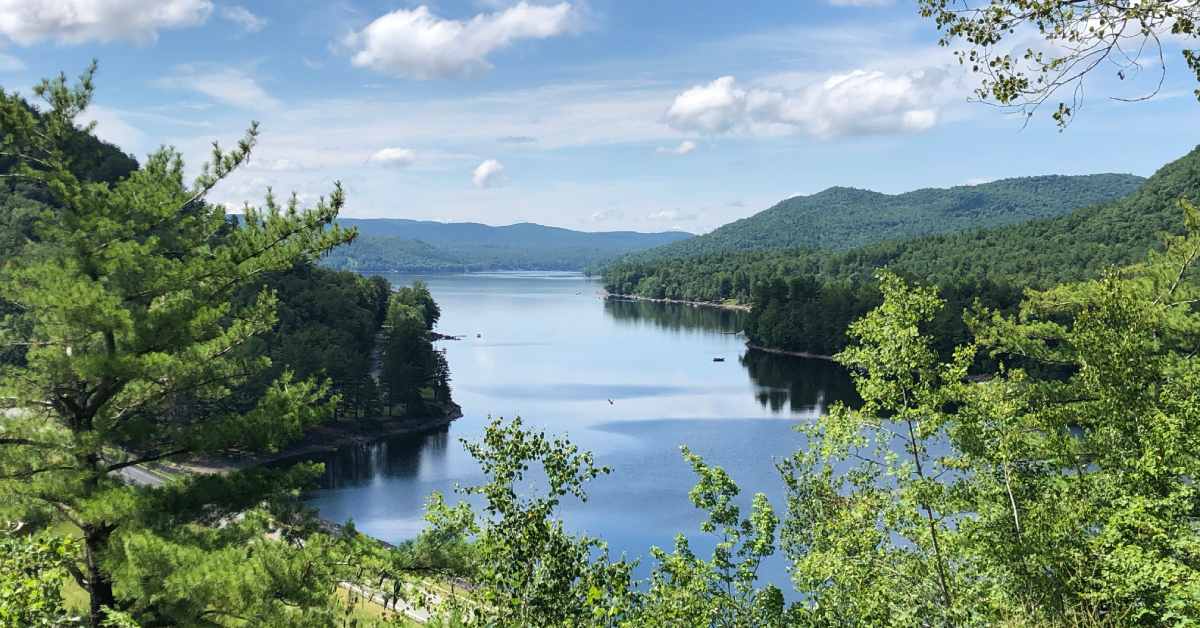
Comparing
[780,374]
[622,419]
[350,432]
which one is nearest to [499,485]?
[350,432]

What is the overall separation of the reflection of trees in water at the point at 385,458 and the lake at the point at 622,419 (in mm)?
111

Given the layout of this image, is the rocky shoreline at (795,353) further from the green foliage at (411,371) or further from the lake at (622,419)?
the green foliage at (411,371)

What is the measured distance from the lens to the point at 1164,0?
17.9ft

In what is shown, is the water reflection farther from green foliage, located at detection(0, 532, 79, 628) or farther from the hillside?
green foliage, located at detection(0, 532, 79, 628)

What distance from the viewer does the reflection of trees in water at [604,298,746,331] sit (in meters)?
119

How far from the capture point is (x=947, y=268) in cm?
12069

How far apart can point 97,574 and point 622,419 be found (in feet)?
158

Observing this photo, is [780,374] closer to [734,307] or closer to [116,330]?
[734,307]

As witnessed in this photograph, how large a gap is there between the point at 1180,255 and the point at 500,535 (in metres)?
18.2

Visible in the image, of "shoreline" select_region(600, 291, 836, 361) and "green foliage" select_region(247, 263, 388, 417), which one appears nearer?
"green foliage" select_region(247, 263, 388, 417)

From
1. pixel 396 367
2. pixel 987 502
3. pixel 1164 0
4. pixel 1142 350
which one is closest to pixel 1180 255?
pixel 1142 350

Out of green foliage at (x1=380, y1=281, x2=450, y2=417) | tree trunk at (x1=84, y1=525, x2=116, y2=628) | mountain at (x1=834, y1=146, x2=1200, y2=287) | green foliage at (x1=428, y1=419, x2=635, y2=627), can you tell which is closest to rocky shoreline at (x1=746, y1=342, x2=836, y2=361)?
mountain at (x1=834, y1=146, x2=1200, y2=287)


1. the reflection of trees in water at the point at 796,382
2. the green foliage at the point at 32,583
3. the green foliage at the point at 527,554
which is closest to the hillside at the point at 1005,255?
the reflection of trees in water at the point at 796,382

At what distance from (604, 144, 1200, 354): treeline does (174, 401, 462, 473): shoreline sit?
33058 millimetres
